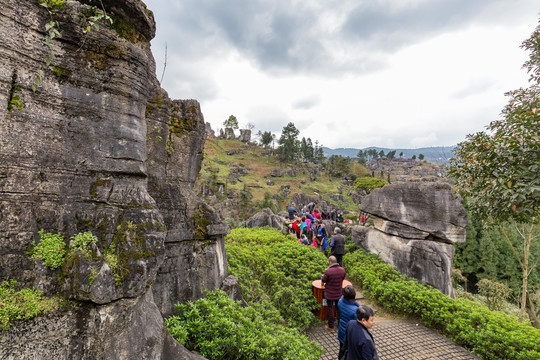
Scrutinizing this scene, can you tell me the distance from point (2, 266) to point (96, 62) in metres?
3.06

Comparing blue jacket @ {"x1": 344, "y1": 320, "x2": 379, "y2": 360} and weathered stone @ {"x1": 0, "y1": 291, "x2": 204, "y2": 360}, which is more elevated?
weathered stone @ {"x1": 0, "y1": 291, "x2": 204, "y2": 360}

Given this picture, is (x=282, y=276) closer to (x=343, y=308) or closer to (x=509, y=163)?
(x=343, y=308)

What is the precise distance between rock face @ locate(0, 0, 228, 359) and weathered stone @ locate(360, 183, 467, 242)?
479 inches

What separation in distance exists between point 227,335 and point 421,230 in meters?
11.0

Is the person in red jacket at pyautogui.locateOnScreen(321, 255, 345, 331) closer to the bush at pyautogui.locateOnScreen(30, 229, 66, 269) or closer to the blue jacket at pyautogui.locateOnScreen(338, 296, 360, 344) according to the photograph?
the blue jacket at pyautogui.locateOnScreen(338, 296, 360, 344)

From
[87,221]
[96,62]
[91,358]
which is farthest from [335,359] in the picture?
[96,62]

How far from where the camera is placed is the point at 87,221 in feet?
12.1

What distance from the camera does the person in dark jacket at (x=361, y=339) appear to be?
4.05 meters

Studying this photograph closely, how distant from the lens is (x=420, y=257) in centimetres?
1171

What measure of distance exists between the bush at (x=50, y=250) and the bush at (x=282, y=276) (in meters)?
5.55

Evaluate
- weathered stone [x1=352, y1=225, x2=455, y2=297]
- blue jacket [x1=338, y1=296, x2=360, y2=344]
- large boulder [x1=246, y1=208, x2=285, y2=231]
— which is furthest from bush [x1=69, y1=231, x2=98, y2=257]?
large boulder [x1=246, y1=208, x2=285, y2=231]

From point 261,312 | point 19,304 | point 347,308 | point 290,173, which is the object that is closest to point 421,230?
point 347,308

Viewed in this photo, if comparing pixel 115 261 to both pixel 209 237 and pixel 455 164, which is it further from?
pixel 455 164

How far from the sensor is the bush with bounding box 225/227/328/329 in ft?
26.4
